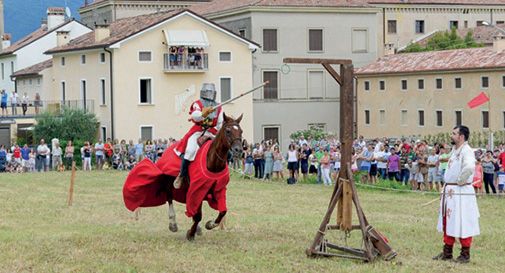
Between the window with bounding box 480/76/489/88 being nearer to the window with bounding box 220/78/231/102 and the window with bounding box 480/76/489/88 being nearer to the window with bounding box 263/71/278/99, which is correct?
the window with bounding box 220/78/231/102

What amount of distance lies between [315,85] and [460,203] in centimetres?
5671

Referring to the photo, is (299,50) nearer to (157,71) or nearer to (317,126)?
(317,126)

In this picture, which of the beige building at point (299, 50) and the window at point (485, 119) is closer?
the window at point (485, 119)

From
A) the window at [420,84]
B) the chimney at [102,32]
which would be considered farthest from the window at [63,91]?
the window at [420,84]

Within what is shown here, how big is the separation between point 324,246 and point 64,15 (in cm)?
6439

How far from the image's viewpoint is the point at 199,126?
16531 millimetres

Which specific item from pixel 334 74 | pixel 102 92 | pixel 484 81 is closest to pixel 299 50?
pixel 484 81

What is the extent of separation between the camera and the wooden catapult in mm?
14177

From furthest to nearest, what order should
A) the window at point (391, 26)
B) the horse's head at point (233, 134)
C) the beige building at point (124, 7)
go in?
the window at point (391, 26) → the beige building at point (124, 7) → the horse's head at point (233, 134)

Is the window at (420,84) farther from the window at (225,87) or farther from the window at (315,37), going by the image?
the window at (225,87)

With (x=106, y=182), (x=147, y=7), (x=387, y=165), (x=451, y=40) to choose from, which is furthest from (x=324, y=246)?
(x=147, y=7)

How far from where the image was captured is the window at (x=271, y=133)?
6944 centimetres

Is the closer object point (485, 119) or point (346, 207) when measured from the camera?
point (346, 207)

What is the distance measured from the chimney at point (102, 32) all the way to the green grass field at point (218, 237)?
31.8m
